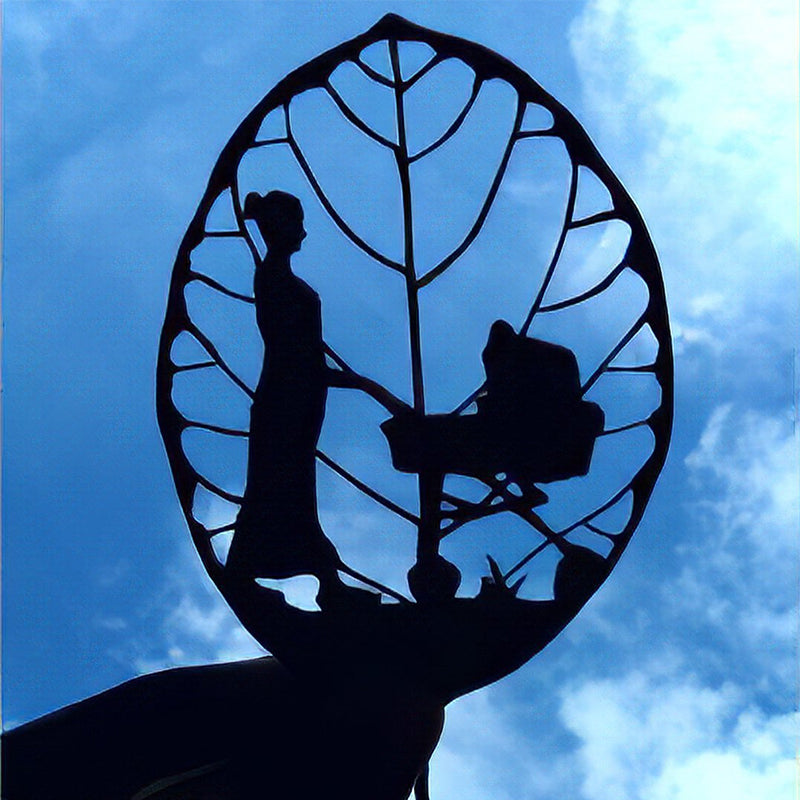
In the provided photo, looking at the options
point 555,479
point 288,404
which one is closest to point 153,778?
point 288,404

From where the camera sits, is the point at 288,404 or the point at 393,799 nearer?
the point at 393,799

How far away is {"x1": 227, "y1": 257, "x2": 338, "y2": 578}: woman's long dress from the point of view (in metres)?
4.19

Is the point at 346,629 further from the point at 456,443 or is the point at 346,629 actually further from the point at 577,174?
the point at 577,174

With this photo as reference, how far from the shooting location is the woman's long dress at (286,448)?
419 centimetres

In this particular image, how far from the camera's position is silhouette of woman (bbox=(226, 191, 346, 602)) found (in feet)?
13.7

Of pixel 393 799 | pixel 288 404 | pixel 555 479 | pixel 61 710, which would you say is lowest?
pixel 393 799

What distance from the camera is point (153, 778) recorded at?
4.04 metres

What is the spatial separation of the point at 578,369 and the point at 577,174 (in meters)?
0.55

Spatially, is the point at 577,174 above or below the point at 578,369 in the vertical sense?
above

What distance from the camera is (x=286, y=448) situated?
13.9 feet

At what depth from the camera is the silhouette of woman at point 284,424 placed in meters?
4.19

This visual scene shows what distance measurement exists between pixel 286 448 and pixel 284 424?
0.07 meters

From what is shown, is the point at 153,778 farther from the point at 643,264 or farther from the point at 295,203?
the point at 643,264

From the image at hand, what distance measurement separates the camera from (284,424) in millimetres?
4242
